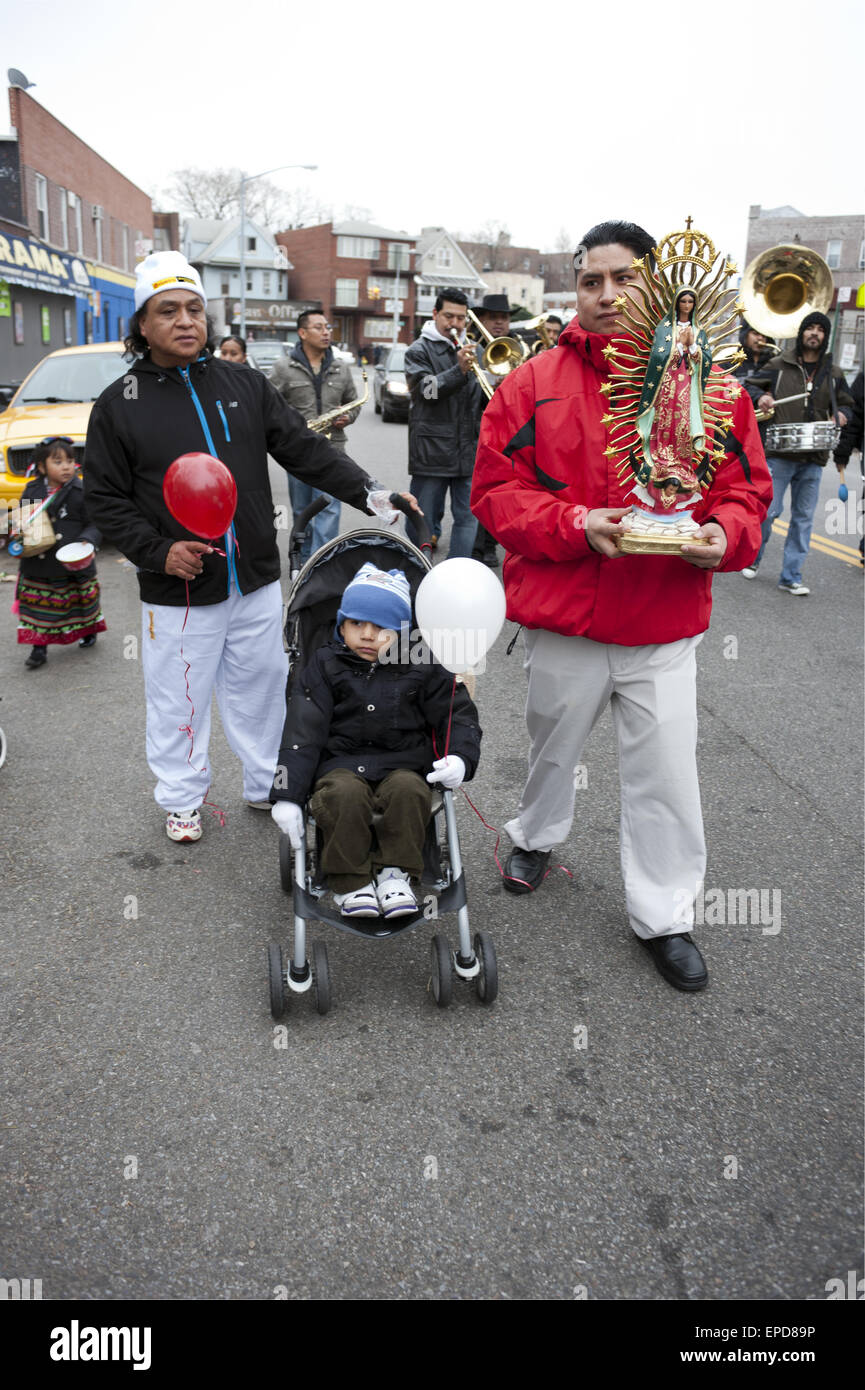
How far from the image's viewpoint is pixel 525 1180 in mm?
2447

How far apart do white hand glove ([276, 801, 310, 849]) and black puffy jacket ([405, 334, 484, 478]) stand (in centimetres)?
534

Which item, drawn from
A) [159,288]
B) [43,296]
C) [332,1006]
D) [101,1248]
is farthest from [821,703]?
[43,296]

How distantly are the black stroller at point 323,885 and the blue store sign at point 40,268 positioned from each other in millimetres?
19327

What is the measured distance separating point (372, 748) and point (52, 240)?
32826 mm

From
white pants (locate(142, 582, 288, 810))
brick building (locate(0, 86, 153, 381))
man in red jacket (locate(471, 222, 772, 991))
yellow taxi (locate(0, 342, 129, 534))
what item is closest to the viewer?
man in red jacket (locate(471, 222, 772, 991))

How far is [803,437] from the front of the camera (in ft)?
25.9

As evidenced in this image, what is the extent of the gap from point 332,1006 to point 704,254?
8.29 ft

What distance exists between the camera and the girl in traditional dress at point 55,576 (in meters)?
6.22

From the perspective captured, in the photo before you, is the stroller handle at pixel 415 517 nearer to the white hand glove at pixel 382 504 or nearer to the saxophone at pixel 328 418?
the white hand glove at pixel 382 504

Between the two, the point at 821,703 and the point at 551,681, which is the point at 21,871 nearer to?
the point at 551,681

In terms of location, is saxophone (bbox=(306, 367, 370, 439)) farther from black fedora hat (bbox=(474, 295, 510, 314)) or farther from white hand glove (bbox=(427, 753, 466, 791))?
white hand glove (bbox=(427, 753, 466, 791))

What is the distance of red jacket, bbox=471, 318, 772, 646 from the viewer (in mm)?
2961

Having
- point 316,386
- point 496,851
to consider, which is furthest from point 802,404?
point 496,851

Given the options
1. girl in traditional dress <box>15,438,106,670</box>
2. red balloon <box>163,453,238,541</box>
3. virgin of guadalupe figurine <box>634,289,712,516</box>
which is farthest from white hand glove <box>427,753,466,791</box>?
girl in traditional dress <box>15,438,106,670</box>
